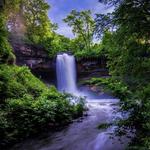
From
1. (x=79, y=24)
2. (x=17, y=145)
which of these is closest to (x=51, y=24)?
(x=79, y=24)

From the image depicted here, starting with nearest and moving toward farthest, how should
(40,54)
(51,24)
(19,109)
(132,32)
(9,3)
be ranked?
1. (132,32)
2. (19,109)
3. (9,3)
4. (40,54)
5. (51,24)

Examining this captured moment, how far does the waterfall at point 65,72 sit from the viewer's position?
27047mm

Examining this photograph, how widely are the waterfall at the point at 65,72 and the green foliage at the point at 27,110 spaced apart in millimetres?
10995

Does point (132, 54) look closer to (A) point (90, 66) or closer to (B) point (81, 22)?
(A) point (90, 66)

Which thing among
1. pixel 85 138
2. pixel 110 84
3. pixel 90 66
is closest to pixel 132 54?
pixel 110 84

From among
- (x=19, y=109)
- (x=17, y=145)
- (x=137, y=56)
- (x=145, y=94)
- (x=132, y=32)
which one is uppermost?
(x=132, y=32)

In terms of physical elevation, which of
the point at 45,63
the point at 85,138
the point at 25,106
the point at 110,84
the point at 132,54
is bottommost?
the point at 85,138

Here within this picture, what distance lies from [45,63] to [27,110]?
15436 millimetres

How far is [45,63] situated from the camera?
90.1 ft

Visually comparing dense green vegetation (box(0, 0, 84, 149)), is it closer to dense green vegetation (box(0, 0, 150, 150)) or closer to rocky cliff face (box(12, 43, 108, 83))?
dense green vegetation (box(0, 0, 150, 150))

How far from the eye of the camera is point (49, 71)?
28.1 meters

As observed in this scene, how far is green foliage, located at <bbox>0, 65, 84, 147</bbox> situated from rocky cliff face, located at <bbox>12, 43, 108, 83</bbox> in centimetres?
1032

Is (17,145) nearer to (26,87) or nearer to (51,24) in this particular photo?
(26,87)

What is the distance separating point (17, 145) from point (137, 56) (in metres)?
5.80
